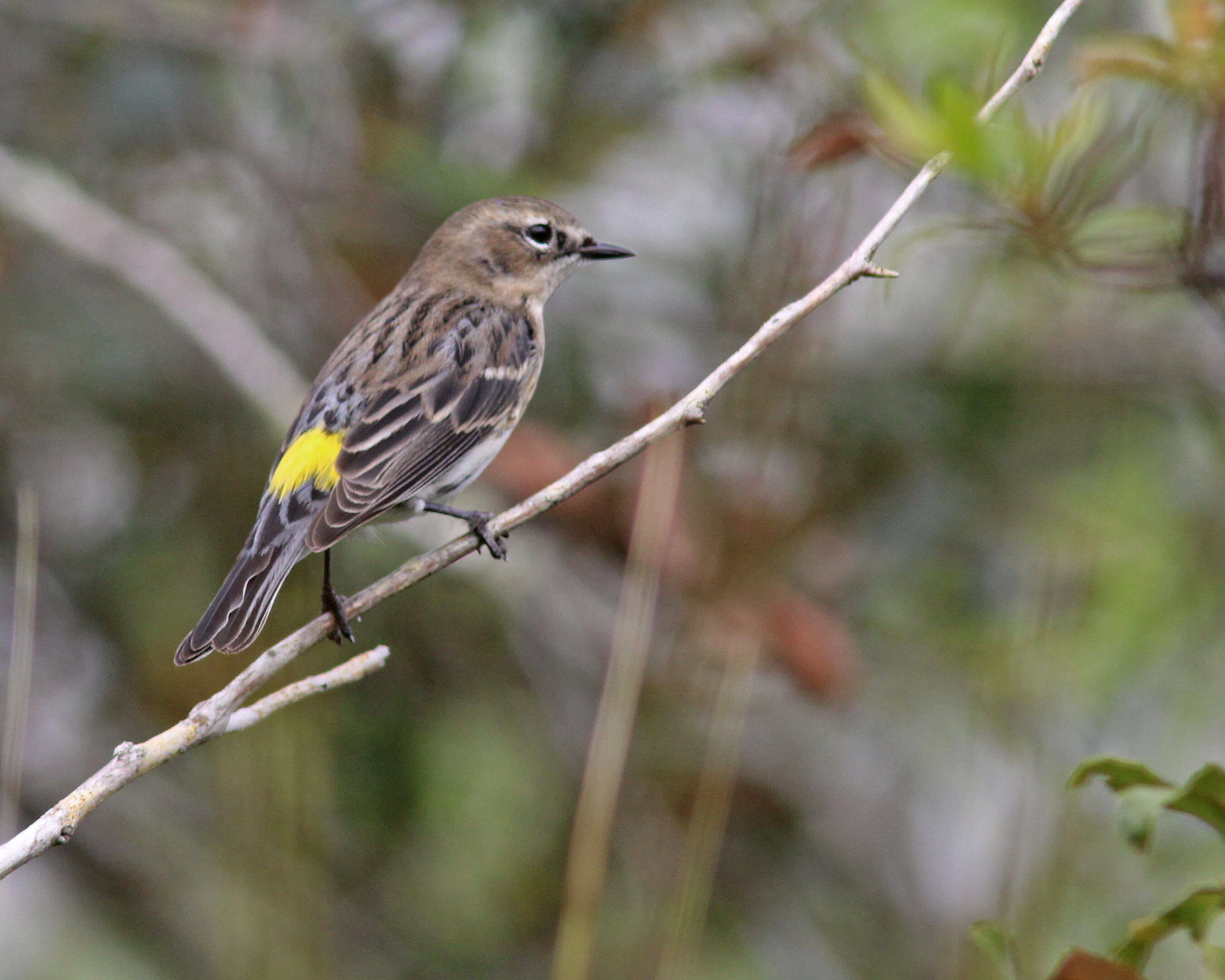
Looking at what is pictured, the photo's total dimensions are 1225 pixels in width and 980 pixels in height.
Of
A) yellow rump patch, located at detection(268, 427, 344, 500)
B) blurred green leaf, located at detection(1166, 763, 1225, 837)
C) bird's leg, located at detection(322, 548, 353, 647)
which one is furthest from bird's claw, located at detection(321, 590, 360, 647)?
blurred green leaf, located at detection(1166, 763, 1225, 837)

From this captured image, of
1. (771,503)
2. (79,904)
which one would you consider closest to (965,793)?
(771,503)

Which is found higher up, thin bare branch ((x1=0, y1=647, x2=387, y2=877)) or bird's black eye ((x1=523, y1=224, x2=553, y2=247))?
bird's black eye ((x1=523, y1=224, x2=553, y2=247))

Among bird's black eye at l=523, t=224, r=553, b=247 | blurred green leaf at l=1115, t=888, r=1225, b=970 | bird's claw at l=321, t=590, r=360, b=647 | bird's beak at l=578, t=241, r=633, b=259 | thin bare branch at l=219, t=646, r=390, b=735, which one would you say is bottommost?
blurred green leaf at l=1115, t=888, r=1225, b=970

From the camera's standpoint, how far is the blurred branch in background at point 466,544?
7.31 ft

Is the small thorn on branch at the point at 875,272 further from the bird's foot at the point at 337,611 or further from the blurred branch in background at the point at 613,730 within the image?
the bird's foot at the point at 337,611

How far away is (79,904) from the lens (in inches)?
230

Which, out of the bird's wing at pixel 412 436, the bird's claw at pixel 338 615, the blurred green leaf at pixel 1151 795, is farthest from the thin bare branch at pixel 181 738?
the blurred green leaf at pixel 1151 795

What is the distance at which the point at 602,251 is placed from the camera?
4.75 metres

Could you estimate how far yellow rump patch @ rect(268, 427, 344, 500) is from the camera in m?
3.94

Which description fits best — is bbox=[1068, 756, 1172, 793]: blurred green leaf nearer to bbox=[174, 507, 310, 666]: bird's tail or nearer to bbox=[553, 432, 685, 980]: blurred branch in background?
bbox=[553, 432, 685, 980]: blurred branch in background

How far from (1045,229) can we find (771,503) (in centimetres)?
233

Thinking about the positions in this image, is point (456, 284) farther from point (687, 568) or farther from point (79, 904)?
point (79, 904)

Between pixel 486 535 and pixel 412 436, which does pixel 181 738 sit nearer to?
pixel 486 535

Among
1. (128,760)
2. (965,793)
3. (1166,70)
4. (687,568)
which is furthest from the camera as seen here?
(965,793)
